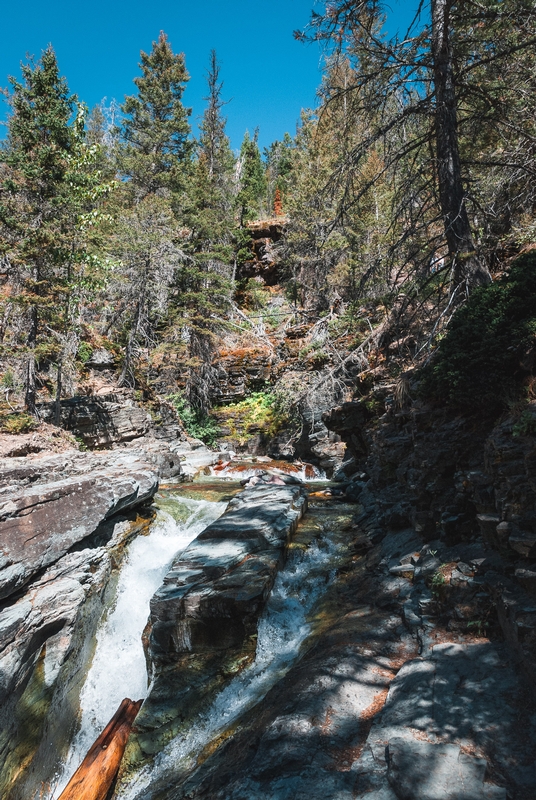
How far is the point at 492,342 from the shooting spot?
220 inches

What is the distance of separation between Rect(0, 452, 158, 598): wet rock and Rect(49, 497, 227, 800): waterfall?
107 centimetres

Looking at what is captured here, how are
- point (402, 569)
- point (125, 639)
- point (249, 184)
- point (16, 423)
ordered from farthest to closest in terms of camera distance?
point (249, 184) < point (16, 423) < point (125, 639) < point (402, 569)

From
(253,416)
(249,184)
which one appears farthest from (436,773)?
(249,184)

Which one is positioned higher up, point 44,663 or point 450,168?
point 450,168

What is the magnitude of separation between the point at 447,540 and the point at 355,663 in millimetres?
2258

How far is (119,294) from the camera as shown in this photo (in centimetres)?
2080

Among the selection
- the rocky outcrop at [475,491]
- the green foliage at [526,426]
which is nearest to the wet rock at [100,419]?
the rocky outcrop at [475,491]

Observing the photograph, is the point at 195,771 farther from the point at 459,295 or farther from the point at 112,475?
the point at 459,295

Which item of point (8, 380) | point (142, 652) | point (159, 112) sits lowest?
point (142, 652)

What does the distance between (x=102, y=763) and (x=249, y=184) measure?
114 feet

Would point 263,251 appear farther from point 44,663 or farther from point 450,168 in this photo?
point 44,663

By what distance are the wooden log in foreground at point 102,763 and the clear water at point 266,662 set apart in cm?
28

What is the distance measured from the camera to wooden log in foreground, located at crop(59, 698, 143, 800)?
4.67m

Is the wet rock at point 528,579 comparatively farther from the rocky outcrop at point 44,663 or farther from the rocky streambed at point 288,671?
the rocky outcrop at point 44,663
